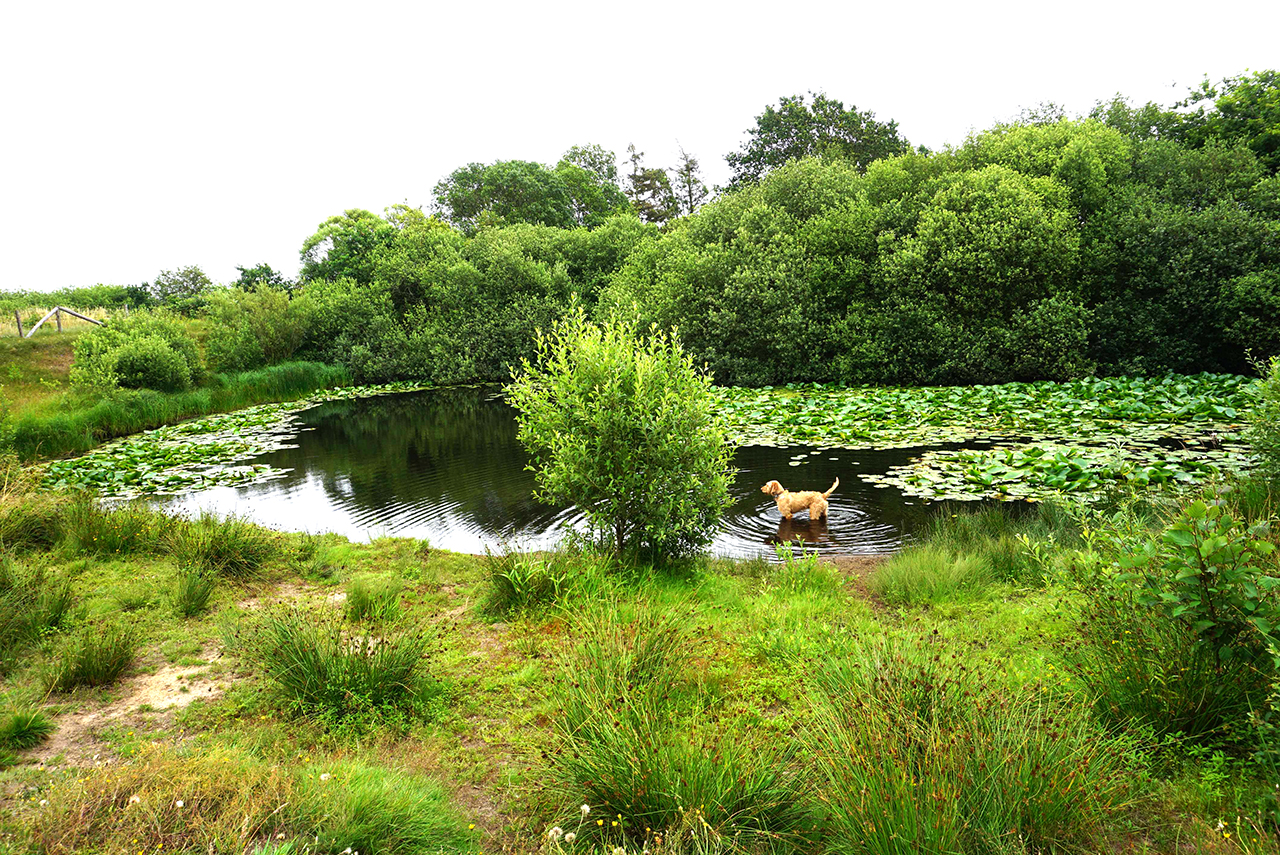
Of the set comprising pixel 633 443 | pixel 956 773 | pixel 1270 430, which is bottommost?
pixel 956 773

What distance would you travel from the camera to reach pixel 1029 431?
497 inches

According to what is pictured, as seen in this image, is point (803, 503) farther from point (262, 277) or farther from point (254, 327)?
point (262, 277)

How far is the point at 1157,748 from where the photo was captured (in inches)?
133

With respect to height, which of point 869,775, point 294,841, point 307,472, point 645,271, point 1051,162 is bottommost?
point 307,472

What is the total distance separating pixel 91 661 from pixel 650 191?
57463 mm

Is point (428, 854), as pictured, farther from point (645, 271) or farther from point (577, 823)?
point (645, 271)

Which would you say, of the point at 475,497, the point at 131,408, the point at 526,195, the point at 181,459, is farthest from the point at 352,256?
the point at 475,497

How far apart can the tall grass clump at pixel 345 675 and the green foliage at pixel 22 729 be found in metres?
1.18

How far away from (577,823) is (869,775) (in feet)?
4.59

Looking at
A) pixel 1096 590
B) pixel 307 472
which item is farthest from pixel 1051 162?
pixel 307 472

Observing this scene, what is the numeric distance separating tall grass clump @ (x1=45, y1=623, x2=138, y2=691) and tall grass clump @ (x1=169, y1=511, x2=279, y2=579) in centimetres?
167

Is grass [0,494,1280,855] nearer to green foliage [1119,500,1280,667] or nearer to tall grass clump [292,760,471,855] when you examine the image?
tall grass clump [292,760,471,855]

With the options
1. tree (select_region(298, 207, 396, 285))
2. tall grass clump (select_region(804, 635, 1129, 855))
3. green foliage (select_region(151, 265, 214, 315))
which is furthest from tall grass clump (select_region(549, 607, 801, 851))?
green foliage (select_region(151, 265, 214, 315))

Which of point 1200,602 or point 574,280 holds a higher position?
point 574,280
